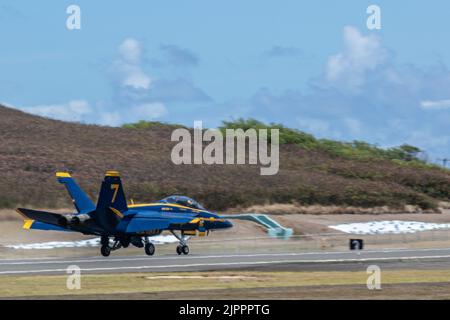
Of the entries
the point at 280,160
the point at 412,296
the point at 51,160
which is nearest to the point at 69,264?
the point at 412,296

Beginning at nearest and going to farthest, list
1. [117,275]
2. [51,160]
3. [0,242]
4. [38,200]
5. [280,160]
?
[117,275]
[0,242]
[38,200]
[51,160]
[280,160]

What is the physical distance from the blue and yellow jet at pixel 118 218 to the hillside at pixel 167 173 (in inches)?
621

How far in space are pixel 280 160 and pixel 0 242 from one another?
43403 millimetres

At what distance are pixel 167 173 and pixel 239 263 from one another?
36.7 metres

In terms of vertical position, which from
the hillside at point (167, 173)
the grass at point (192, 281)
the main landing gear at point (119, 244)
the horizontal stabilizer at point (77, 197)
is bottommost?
the grass at point (192, 281)

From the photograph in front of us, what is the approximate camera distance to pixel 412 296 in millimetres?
26281

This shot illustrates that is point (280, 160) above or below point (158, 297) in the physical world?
above

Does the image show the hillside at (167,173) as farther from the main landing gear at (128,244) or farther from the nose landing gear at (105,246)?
the nose landing gear at (105,246)

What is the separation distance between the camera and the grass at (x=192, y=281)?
2771cm

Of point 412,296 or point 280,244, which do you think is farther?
point 280,244

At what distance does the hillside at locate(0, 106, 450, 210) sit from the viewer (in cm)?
6706

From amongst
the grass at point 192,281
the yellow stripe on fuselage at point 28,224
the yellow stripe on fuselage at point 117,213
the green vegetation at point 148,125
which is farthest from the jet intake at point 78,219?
the green vegetation at point 148,125

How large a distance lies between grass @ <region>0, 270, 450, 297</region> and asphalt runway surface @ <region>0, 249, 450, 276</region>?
2.15 m
